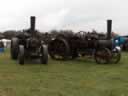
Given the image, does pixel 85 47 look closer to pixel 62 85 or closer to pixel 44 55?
pixel 44 55

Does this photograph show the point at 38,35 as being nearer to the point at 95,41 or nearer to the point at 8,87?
the point at 95,41

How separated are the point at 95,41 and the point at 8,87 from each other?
7440 mm

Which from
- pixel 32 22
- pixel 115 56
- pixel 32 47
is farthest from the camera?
pixel 115 56

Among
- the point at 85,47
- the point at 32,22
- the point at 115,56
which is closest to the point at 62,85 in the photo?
the point at 32,22

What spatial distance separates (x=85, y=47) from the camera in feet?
46.5

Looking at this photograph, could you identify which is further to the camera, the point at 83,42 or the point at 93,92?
the point at 83,42

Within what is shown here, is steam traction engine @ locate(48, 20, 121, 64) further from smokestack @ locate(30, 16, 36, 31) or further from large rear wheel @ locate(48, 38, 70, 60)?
smokestack @ locate(30, 16, 36, 31)

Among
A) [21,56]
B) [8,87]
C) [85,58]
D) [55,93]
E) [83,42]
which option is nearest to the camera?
[55,93]

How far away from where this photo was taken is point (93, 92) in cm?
648

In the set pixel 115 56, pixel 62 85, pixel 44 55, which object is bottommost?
pixel 62 85

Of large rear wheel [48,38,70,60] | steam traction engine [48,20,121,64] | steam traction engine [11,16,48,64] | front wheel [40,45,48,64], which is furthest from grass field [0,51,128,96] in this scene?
large rear wheel [48,38,70,60]

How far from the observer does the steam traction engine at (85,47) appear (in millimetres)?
13312

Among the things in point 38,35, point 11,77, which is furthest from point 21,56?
point 11,77

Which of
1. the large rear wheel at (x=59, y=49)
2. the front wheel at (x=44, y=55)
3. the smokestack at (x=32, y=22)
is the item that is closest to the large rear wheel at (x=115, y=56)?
the large rear wheel at (x=59, y=49)
